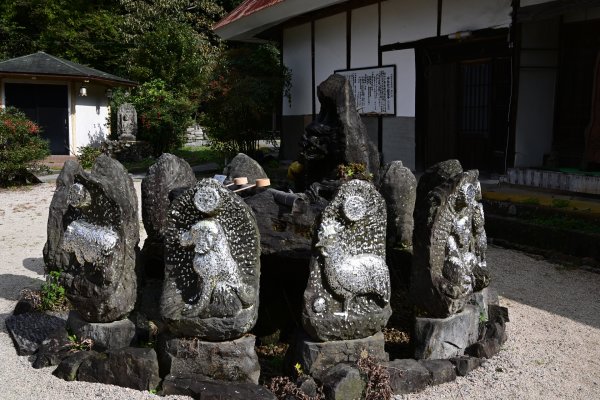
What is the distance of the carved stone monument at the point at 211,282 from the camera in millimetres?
3713

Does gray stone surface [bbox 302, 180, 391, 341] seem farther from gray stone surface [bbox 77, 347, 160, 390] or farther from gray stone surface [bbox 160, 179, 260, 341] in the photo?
gray stone surface [bbox 77, 347, 160, 390]

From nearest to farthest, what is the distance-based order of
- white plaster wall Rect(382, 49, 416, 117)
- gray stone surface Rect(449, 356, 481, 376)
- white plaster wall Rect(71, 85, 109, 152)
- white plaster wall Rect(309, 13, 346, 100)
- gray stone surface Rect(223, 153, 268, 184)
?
gray stone surface Rect(449, 356, 481, 376) < gray stone surface Rect(223, 153, 268, 184) < white plaster wall Rect(382, 49, 416, 117) < white plaster wall Rect(309, 13, 346, 100) < white plaster wall Rect(71, 85, 109, 152)

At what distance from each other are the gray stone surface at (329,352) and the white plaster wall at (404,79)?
28.2 ft

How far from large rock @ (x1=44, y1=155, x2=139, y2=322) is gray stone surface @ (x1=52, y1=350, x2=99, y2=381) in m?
0.26

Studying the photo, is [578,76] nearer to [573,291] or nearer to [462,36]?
[462,36]

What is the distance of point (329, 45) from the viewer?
1385cm

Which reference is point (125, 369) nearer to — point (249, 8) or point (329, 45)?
point (329, 45)

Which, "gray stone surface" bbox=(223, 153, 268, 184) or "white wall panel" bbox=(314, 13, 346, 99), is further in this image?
"white wall panel" bbox=(314, 13, 346, 99)

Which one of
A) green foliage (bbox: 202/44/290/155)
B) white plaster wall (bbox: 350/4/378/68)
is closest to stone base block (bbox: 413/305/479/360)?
white plaster wall (bbox: 350/4/378/68)

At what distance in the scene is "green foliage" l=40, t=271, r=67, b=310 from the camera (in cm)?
523

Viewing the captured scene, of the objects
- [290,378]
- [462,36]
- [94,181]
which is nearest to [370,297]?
[290,378]

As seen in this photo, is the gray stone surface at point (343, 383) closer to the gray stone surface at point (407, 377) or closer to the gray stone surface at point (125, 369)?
the gray stone surface at point (407, 377)

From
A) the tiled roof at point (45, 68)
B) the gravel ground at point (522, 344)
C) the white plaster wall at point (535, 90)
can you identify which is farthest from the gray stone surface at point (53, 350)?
the tiled roof at point (45, 68)

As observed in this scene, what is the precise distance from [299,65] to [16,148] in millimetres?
7270
